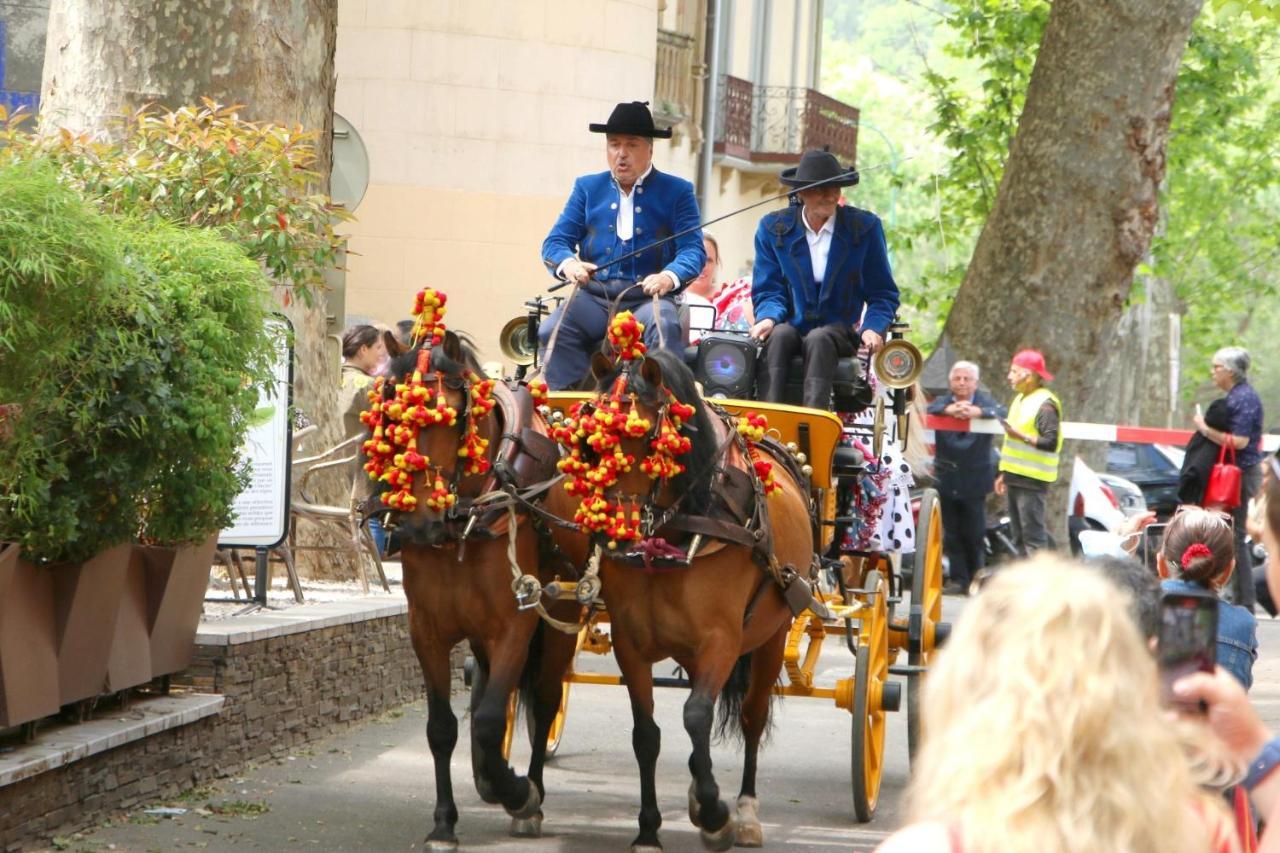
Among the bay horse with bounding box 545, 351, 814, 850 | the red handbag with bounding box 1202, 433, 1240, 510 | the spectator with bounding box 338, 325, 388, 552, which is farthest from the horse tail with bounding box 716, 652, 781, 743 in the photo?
the red handbag with bounding box 1202, 433, 1240, 510

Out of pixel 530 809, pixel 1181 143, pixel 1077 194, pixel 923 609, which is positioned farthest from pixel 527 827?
pixel 1181 143

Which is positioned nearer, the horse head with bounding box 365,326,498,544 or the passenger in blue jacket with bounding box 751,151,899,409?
the horse head with bounding box 365,326,498,544

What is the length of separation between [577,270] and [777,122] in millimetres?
27013

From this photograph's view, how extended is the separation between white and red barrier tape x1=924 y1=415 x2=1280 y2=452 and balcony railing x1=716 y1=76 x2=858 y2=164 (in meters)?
10.5

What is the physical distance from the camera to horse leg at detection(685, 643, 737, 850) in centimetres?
723

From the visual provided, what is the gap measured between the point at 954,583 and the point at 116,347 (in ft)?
40.0

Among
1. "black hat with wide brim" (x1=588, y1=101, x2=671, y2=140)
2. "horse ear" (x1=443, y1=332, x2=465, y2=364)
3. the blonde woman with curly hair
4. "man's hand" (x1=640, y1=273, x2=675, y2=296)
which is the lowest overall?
the blonde woman with curly hair

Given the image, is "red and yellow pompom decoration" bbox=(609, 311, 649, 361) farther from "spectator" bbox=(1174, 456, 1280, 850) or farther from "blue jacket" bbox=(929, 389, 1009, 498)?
"blue jacket" bbox=(929, 389, 1009, 498)

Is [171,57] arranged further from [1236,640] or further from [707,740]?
[1236,640]

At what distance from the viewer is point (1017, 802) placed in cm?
247

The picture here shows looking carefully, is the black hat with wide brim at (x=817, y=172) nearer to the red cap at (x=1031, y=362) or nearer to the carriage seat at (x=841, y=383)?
the carriage seat at (x=841, y=383)

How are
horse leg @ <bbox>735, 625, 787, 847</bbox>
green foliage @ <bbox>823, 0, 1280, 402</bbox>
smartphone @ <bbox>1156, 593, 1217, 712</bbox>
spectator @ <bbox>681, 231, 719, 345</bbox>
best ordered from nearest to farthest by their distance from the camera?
1. smartphone @ <bbox>1156, 593, 1217, 712</bbox>
2. horse leg @ <bbox>735, 625, 787, 847</bbox>
3. spectator @ <bbox>681, 231, 719, 345</bbox>
4. green foliage @ <bbox>823, 0, 1280, 402</bbox>

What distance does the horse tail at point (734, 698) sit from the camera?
8.31 meters

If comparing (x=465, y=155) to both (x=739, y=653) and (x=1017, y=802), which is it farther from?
(x=1017, y=802)
